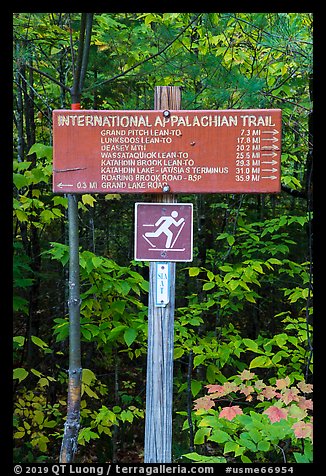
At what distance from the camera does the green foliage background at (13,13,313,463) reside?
143 inches

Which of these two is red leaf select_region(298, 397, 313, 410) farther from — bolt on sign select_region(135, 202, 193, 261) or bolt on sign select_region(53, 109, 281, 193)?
bolt on sign select_region(53, 109, 281, 193)

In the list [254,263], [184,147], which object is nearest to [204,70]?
[254,263]

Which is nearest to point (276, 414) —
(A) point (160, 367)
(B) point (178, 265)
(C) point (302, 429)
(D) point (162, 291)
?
(C) point (302, 429)

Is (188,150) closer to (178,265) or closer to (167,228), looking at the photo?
(167,228)

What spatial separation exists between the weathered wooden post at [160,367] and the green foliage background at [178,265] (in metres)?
0.31

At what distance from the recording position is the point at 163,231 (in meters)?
2.38

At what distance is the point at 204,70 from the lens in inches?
159

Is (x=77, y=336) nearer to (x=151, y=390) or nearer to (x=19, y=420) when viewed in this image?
(x=151, y=390)

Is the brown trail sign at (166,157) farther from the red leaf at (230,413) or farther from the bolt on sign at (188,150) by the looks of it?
the red leaf at (230,413)

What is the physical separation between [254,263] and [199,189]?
5.97 ft

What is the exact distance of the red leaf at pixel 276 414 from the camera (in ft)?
8.66

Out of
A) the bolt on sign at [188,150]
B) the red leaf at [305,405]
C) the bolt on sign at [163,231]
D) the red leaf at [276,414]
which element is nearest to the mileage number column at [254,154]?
the bolt on sign at [188,150]

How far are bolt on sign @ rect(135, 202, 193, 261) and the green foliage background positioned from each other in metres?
1.09

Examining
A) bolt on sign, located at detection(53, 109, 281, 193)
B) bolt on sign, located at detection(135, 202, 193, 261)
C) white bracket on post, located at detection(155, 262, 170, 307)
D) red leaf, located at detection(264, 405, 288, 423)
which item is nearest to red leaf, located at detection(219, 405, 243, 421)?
red leaf, located at detection(264, 405, 288, 423)
